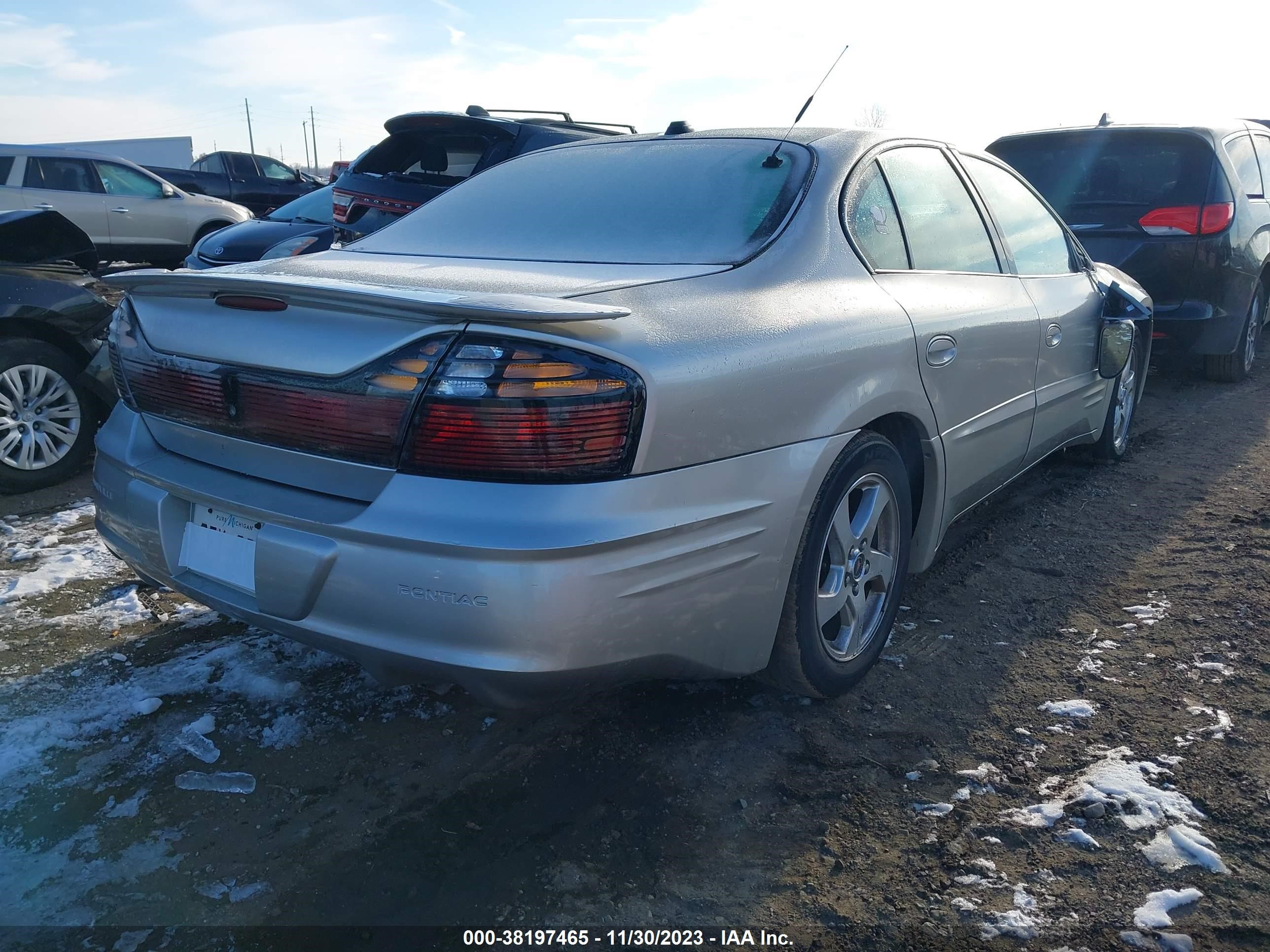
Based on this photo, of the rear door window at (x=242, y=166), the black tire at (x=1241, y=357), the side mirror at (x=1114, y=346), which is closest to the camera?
the side mirror at (x=1114, y=346)

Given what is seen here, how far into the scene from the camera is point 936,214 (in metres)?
3.24

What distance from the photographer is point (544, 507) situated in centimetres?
186

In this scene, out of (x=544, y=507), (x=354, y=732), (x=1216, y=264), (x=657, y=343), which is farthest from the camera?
(x=1216, y=264)

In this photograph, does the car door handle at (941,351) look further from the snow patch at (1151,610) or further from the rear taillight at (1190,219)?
the rear taillight at (1190,219)

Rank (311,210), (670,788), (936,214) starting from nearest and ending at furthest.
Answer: (670,788), (936,214), (311,210)

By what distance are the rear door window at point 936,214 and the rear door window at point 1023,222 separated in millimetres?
203

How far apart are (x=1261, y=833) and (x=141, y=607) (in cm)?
334

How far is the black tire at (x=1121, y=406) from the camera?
15.6 feet

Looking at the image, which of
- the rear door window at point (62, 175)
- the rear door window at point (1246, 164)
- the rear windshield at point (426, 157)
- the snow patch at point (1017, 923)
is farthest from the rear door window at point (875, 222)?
the rear door window at point (62, 175)

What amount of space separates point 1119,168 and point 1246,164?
1.15 meters

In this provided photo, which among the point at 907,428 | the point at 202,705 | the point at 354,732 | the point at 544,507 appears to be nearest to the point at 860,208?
the point at 907,428

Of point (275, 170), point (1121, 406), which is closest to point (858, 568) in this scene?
point (1121, 406)

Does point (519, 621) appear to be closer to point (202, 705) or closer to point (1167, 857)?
point (202, 705)

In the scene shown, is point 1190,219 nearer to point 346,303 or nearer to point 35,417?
point 346,303
